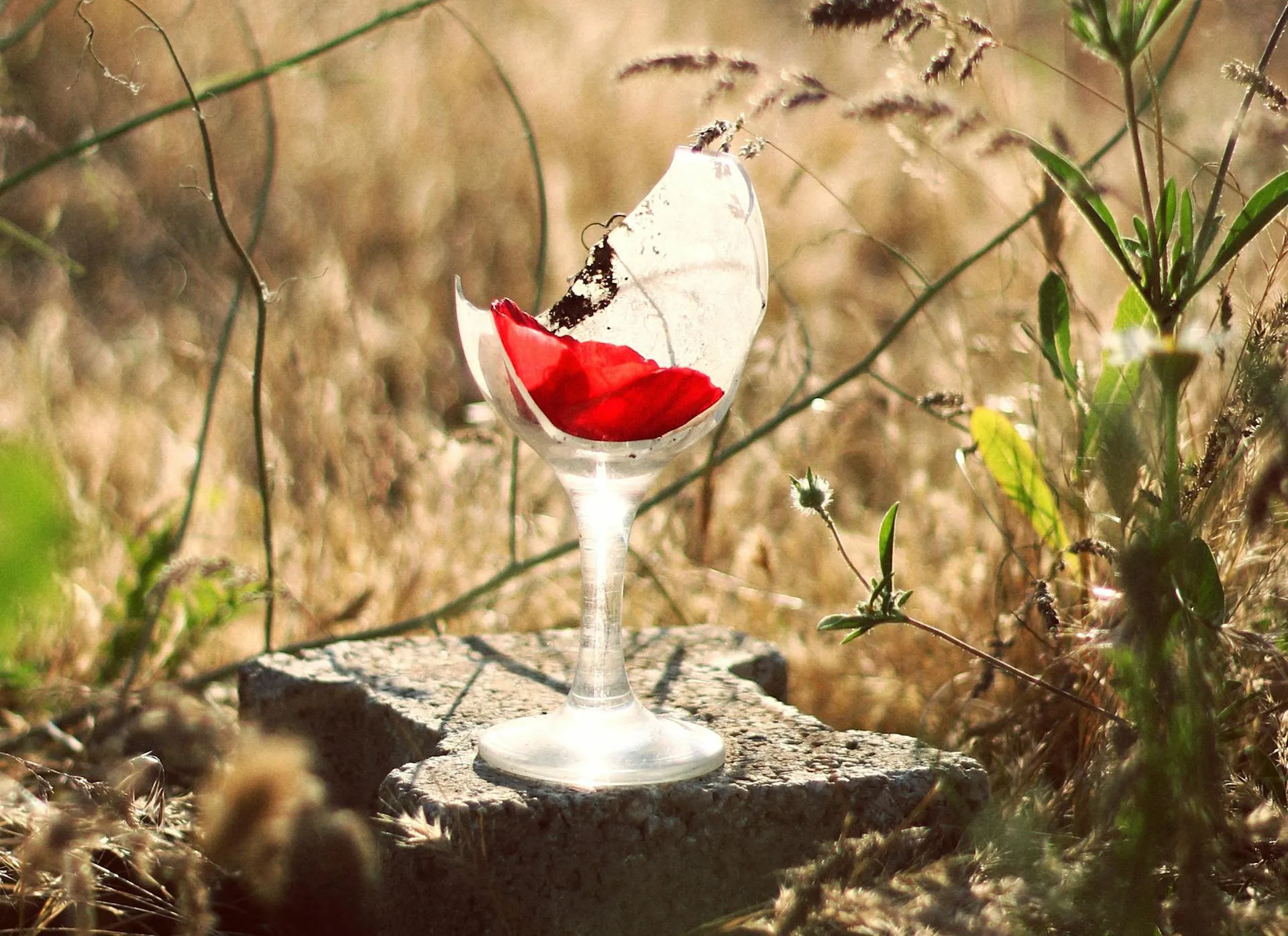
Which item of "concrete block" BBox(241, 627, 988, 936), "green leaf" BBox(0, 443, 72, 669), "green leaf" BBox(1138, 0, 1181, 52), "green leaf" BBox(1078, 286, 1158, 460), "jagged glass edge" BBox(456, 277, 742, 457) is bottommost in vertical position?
"concrete block" BBox(241, 627, 988, 936)

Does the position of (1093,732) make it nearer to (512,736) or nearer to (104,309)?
(512,736)

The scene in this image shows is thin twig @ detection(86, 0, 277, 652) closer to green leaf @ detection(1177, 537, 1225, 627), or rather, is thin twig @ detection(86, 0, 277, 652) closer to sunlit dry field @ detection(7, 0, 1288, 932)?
sunlit dry field @ detection(7, 0, 1288, 932)

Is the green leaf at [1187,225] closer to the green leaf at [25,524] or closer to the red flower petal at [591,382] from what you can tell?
the red flower petal at [591,382]

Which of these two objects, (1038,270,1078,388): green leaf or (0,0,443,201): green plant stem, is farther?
(0,0,443,201): green plant stem

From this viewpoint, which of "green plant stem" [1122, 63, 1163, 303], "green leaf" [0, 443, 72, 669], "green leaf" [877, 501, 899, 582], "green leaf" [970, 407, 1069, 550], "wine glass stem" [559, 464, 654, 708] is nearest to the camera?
"green leaf" [0, 443, 72, 669]

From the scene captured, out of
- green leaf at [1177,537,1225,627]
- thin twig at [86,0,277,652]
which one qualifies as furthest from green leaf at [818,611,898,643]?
thin twig at [86,0,277,652]

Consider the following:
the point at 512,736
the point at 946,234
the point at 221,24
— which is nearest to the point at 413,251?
the point at 221,24

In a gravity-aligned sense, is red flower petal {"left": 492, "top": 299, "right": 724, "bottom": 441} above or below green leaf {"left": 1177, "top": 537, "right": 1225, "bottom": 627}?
above

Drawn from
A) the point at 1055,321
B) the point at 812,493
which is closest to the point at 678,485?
the point at 1055,321

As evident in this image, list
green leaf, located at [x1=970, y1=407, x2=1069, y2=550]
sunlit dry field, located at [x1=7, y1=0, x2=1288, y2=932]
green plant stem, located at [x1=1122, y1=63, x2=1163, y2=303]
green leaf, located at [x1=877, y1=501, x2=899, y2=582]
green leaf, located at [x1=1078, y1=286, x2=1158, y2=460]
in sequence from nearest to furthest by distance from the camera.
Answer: green plant stem, located at [x1=1122, y1=63, x2=1163, y2=303]
green leaf, located at [x1=877, y1=501, x2=899, y2=582]
green leaf, located at [x1=1078, y1=286, x2=1158, y2=460]
green leaf, located at [x1=970, y1=407, x2=1069, y2=550]
sunlit dry field, located at [x1=7, y1=0, x2=1288, y2=932]
